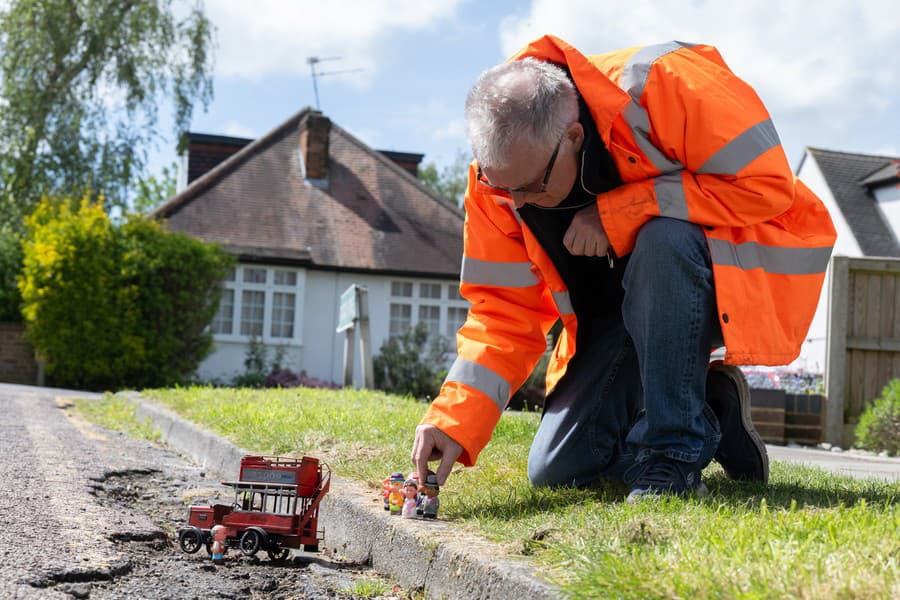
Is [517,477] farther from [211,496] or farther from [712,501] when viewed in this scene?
[211,496]

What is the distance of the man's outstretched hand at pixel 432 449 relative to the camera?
3385 millimetres

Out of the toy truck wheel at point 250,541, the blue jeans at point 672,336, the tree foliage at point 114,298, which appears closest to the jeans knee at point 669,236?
the blue jeans at point 672,336

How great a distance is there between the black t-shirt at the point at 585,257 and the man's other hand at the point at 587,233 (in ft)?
0.25

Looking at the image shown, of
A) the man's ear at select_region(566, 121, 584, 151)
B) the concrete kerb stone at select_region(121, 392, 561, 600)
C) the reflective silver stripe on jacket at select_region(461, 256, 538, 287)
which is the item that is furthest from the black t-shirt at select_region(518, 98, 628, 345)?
the concrete kerb stone at select_region(121, 392, 561, 600)

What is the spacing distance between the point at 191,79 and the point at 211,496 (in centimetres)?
2119

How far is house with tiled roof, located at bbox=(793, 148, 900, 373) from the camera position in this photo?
2878 centimetres

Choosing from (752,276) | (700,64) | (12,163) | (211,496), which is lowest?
(211,496)

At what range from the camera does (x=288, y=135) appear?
26516mm

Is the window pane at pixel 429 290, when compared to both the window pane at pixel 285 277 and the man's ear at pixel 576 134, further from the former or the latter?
the man's ear at pixel 576 134

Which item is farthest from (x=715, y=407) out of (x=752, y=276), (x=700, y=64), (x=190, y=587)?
(x=190, y=587)

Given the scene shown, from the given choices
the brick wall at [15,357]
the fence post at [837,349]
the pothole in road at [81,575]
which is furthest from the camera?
the brick wall at [15,357]

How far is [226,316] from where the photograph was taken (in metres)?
22.9

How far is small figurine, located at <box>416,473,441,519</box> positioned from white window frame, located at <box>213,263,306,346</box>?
1984 centimetres

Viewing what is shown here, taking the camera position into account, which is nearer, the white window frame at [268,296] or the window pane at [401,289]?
the white window frame at [268,296]
